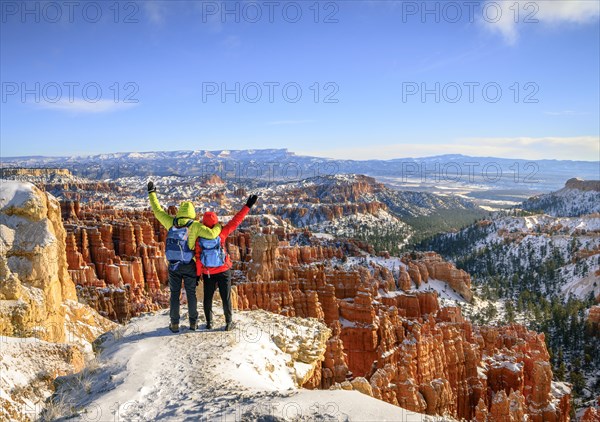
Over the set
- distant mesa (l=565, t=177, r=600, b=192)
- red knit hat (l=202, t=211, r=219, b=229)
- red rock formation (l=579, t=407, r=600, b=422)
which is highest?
red knit hat (l=202, t=211, r=219, b=229)

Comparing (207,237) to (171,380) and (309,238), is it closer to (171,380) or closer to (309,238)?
(171,380)

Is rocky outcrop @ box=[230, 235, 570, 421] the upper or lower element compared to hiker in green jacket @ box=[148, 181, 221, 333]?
lower

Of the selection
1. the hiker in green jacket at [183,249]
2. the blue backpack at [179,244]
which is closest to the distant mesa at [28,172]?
the hiker in green jacket at [183,249]

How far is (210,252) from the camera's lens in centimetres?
788

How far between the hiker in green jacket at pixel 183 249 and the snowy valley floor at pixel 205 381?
0.51 m

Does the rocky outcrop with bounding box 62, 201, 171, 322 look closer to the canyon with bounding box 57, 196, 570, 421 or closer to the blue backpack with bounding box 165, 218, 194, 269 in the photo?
the canyon with bounding box 57, 196, 570, 421

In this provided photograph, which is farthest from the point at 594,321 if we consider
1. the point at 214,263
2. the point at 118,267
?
the point at 214,263

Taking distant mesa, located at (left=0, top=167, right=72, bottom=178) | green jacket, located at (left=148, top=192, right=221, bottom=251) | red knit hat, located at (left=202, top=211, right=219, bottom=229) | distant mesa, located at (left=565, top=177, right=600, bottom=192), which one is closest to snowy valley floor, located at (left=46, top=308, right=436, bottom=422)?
green jacket, located at (left=148, top=192, right=221, bottom=251)

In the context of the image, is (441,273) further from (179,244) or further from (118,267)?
(179,244)

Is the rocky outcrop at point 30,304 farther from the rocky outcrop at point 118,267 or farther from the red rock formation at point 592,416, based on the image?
the red rock formation at point 592,416

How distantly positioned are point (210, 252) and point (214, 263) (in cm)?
22

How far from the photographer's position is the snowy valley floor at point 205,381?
518 cm

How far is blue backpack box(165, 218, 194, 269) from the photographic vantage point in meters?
7.82

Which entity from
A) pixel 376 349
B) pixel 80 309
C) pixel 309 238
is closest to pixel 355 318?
pixel 376 349
